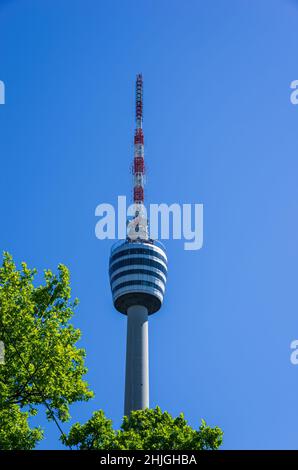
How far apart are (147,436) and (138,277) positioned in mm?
104430

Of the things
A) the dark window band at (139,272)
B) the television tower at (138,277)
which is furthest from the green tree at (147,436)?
the dark window band at (139,272)

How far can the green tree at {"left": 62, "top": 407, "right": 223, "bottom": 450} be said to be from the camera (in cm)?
3691

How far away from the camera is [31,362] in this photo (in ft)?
114

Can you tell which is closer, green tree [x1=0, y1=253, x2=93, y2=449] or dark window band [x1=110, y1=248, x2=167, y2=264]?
green tree [x1=0, y1=253, x2=93, y2=449]

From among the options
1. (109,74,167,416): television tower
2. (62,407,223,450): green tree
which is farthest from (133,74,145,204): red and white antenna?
(62,407,223,450): green tree

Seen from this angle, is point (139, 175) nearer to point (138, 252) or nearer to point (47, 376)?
point (138, 252)

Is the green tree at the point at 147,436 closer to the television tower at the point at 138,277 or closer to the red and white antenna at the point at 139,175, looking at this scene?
the television tower at the point at 138,277

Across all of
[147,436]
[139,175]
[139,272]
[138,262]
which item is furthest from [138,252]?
[147,436]

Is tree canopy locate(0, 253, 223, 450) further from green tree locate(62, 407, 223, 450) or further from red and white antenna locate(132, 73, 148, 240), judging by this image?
red and white antenna locate(132, 73, 148, 240)

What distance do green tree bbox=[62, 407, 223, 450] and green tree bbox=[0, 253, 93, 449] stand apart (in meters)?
2.01

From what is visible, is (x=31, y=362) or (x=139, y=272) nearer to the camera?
(x=31, y=362)

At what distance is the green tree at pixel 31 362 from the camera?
34.5 metres
